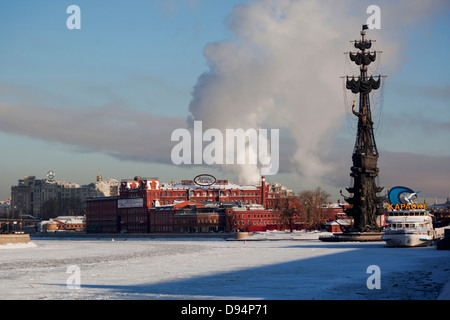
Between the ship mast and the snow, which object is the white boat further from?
the snow

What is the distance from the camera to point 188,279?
4206 centimetres

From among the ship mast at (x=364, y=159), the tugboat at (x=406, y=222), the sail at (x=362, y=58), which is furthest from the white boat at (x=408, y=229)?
the sail at (x=362, y=58)

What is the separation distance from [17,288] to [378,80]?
92.7 meters

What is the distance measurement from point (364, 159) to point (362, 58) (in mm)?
17694

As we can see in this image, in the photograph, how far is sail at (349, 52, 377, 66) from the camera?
398ft

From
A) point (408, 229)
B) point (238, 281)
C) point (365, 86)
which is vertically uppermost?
point (365, 86)

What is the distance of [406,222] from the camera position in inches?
3878

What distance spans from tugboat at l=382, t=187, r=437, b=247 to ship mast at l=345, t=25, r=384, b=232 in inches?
310

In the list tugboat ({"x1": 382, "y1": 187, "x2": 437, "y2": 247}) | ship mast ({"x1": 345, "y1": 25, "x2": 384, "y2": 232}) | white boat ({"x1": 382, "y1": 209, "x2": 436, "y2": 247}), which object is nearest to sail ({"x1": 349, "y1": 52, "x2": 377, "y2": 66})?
ship mast ({"x1": 345, "y1": 25, "x2": 384, "y2": 232})

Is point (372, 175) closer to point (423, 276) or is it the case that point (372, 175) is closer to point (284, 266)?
point (284, 266)

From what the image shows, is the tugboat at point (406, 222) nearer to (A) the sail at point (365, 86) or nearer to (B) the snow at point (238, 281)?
(A) the sail at point (365, 86)

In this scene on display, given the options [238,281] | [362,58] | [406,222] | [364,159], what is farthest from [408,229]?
[238,281]

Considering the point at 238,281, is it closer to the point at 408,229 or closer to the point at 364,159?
the point at 408,229
